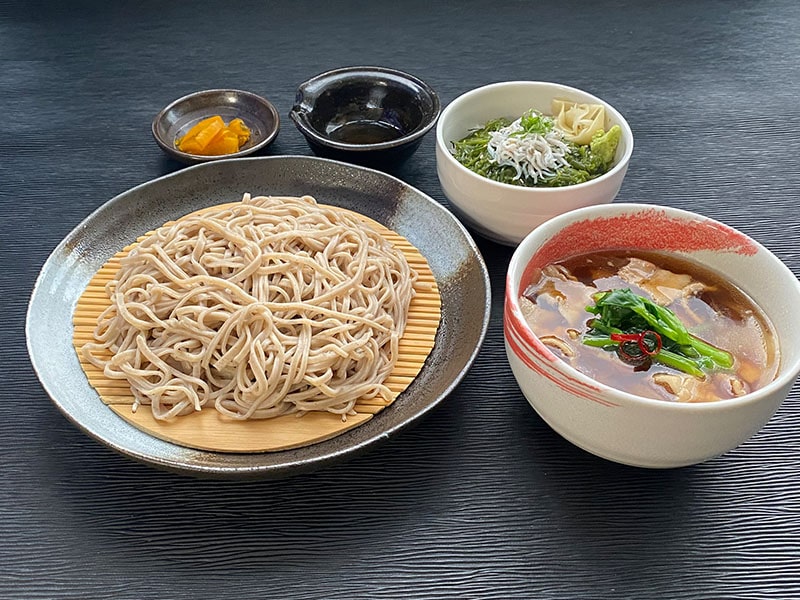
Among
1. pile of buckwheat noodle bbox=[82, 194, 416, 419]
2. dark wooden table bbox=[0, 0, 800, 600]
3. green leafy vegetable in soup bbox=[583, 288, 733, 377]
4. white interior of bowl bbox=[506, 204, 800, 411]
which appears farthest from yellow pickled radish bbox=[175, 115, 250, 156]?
green leafy vegetable in soup bbox=[583, 288, 733, 377]

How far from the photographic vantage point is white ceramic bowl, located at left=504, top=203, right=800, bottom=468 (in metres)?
1.28

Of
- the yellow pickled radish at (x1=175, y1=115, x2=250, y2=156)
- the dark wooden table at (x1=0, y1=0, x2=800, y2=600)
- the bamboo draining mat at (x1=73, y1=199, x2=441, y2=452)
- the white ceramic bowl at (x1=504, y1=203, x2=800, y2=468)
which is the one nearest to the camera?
the white ceramic bowl at (x1=504, y1=203, x2=800, y2=468)

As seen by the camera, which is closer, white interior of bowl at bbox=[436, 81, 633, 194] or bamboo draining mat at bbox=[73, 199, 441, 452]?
bamboo draining mat at bbox=[73, 199, 441, 452]

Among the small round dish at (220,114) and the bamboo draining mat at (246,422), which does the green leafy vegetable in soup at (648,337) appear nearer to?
the bamboo draining mat at (246,422)

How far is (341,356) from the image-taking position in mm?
1674

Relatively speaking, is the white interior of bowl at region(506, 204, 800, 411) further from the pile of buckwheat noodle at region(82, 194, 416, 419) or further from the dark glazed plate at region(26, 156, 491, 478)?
the pile of buckwheat noodle at region(82, 194, 416, 419)

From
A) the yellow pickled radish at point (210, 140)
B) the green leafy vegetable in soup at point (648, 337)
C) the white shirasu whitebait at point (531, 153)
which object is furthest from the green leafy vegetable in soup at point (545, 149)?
the yellow pickled radish at point (210, 140)

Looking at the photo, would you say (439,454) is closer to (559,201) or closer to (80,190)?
(559,201)

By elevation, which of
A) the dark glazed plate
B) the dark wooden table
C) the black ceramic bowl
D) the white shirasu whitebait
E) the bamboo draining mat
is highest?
the white shirasu whitebait

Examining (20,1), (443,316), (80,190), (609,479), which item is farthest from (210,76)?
(609,479)

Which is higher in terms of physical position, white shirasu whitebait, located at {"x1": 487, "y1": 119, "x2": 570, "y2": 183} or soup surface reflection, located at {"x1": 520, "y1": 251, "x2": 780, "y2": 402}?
white shirasu whitebait, located at {"x1": 487, "y1": 119, "x2": 570, "y2": 183}

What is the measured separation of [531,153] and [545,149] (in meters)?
A: 0.05

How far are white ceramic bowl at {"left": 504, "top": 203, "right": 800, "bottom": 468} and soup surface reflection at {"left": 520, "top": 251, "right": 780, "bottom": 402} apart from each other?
0.09 ft

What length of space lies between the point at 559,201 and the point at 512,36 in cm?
172
